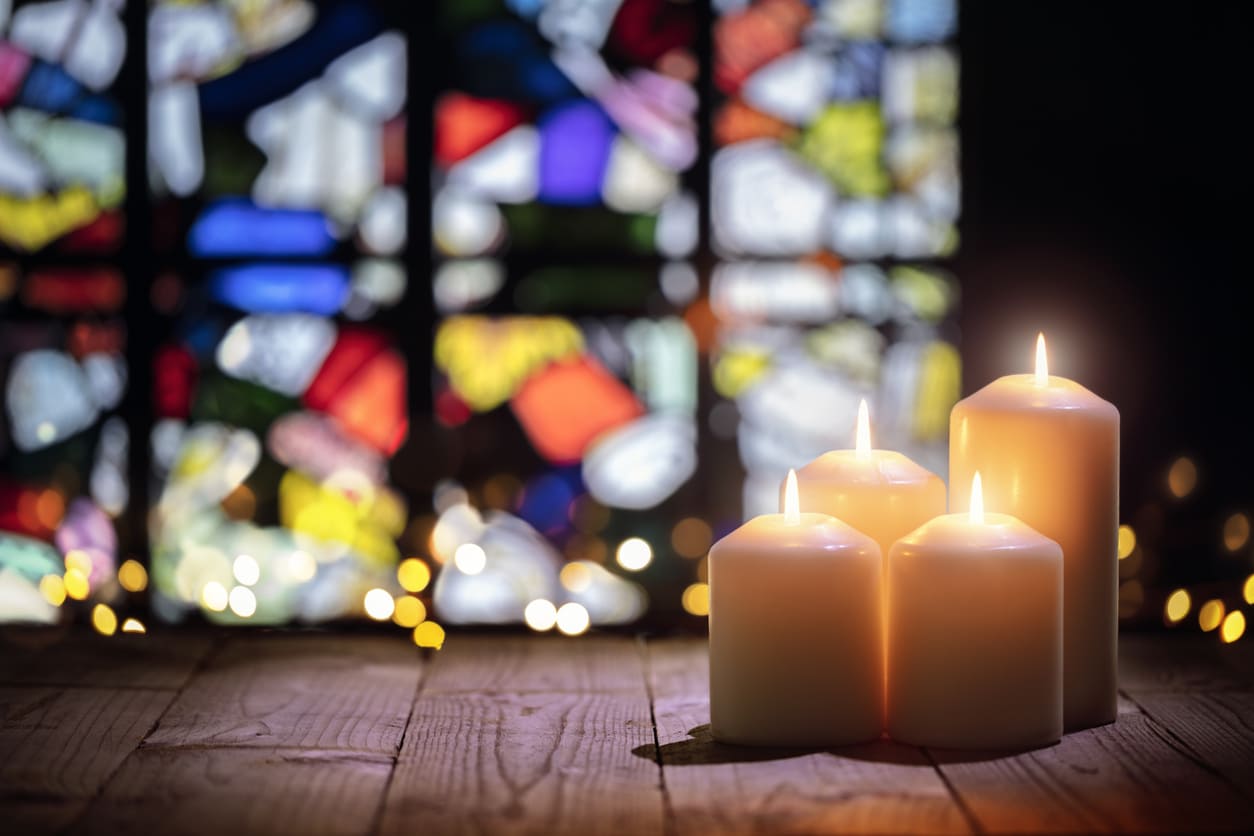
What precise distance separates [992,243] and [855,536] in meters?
0.86

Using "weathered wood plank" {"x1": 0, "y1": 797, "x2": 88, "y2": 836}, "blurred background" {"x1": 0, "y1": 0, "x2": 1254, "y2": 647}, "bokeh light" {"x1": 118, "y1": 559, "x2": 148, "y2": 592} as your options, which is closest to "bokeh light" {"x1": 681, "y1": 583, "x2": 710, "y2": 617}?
"blurred background" {"x1": 0, "y1": 0, "x2": 1254, "y2": 647}

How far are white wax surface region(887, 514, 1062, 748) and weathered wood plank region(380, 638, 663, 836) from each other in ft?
0.92

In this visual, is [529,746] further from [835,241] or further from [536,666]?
[835,241]

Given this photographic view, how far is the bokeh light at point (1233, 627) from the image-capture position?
2.12 meters

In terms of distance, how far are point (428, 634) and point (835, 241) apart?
81 cm

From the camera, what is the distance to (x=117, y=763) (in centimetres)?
143

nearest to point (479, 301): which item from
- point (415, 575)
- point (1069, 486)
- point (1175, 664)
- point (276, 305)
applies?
point (276, 305)

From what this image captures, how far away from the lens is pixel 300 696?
1.75 m

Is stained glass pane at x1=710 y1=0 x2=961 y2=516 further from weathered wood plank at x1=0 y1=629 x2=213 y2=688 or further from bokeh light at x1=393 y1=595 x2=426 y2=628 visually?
weathered wood plank at x1=0 y1=629 x2=213 y2=688

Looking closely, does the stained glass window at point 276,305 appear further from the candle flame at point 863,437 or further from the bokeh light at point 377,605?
the candle flame at point 863,437

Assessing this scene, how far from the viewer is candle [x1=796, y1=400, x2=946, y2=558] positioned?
5.13 feet

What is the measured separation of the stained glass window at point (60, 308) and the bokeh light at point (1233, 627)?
1.58 meters

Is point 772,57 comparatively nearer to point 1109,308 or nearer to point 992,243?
point 992,243

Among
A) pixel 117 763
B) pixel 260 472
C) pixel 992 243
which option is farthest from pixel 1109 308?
pixel 117 763
